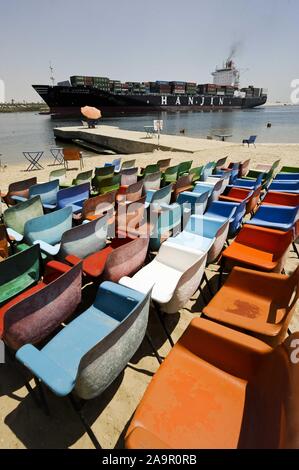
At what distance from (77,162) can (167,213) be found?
10.5 meters

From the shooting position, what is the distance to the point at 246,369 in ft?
5.28

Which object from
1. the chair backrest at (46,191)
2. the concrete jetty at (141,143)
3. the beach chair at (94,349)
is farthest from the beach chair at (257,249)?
the concrete jetty at (141,143)

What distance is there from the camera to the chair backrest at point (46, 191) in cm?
486

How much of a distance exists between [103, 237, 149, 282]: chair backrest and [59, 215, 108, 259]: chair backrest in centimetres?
67

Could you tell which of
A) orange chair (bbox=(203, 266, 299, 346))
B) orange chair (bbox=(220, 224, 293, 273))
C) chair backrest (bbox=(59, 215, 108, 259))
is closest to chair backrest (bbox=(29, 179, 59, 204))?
chair backrest (bbox=(59, 215, 108, 259))

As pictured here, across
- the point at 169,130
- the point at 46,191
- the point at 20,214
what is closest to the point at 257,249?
the point at 20,214

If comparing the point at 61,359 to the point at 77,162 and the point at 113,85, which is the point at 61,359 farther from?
the point at 113,85

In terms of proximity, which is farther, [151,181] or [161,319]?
[151,181]

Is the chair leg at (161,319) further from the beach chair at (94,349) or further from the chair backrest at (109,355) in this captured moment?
the chair backrest at (109,355)

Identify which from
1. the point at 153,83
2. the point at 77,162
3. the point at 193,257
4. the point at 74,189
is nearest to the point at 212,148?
the point at 77,162

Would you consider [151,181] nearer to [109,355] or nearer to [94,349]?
[109,355]

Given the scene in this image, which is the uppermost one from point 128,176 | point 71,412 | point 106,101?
point 106,101

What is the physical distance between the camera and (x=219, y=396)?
154 centimetres

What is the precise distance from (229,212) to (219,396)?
303 centimetres
